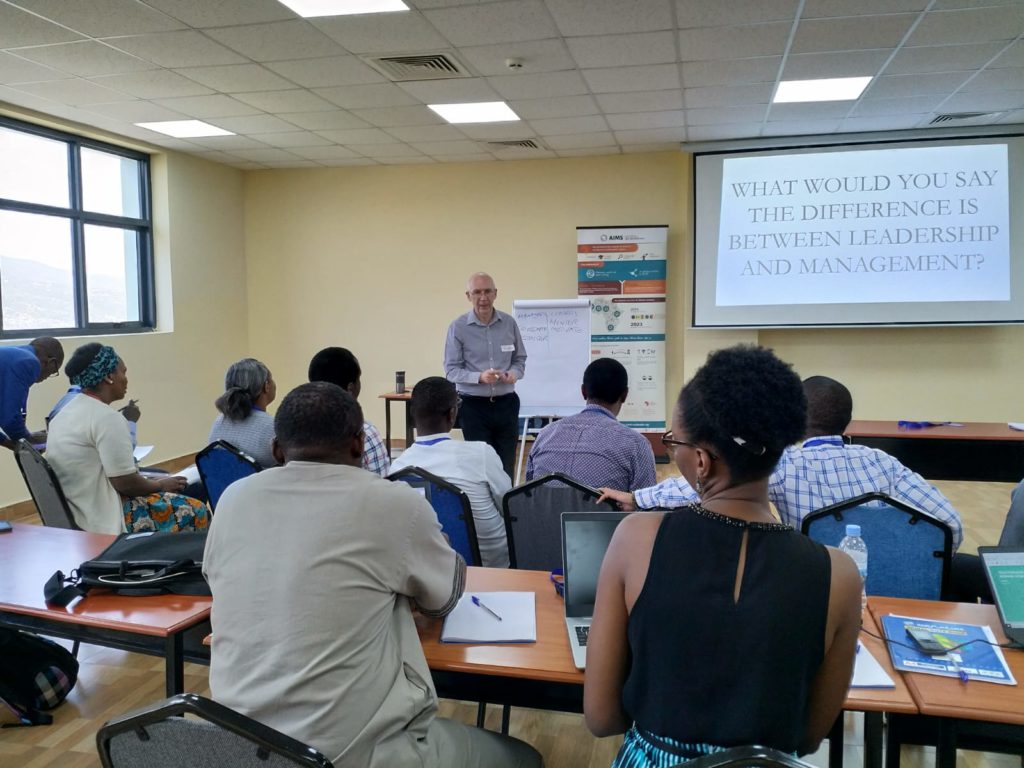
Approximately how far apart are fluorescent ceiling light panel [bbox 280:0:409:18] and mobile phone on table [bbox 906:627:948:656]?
3.51 metres

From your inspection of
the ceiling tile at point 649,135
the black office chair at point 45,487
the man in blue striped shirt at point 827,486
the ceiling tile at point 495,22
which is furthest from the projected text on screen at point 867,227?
the black office chair at point 45,487

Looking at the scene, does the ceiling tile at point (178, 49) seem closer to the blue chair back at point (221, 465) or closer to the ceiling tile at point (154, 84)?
the ceiling tile at point (154, 84)

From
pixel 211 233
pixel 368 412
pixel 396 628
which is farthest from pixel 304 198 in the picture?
pixel 396 628

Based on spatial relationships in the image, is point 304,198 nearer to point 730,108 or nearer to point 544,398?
point 544,398

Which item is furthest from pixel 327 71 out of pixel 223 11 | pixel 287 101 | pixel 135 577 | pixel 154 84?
pixel 135 577

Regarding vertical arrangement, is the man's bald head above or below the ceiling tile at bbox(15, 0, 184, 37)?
below

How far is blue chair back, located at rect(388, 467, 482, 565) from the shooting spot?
241 cm

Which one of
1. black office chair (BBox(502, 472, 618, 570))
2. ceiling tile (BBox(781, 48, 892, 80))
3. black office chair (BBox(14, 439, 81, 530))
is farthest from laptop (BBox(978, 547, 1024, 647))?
ceiling tile (BBox(781, 48, 892, 80))

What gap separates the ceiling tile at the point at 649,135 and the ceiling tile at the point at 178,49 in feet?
10.7

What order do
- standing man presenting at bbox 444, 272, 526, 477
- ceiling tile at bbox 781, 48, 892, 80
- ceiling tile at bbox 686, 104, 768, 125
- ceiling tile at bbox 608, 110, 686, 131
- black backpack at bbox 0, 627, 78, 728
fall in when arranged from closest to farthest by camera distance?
black backpack at bbox 0, 627, 78, 728 < ceiling tile at bbox 781, 48, 892, 80 < standing man presenting at bbox 444, 272, 526, 477 < ceiling tile at bbox 686, 104, 768, 125 < ceiling tile at bbox 608, 110, 686, 131

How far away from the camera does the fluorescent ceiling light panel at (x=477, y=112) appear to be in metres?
5.46

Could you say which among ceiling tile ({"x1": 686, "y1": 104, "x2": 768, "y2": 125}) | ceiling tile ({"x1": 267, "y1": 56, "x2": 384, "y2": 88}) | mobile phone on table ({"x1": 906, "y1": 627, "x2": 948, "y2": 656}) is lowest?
mobile phone on table ({"x1": 906, "y1": 627, "x2": 948, "y2": 656})

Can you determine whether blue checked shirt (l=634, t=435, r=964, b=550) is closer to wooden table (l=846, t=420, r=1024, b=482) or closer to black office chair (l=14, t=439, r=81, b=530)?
black office chair (l=14, t=439, r=81, b=530)

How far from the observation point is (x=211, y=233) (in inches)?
297
